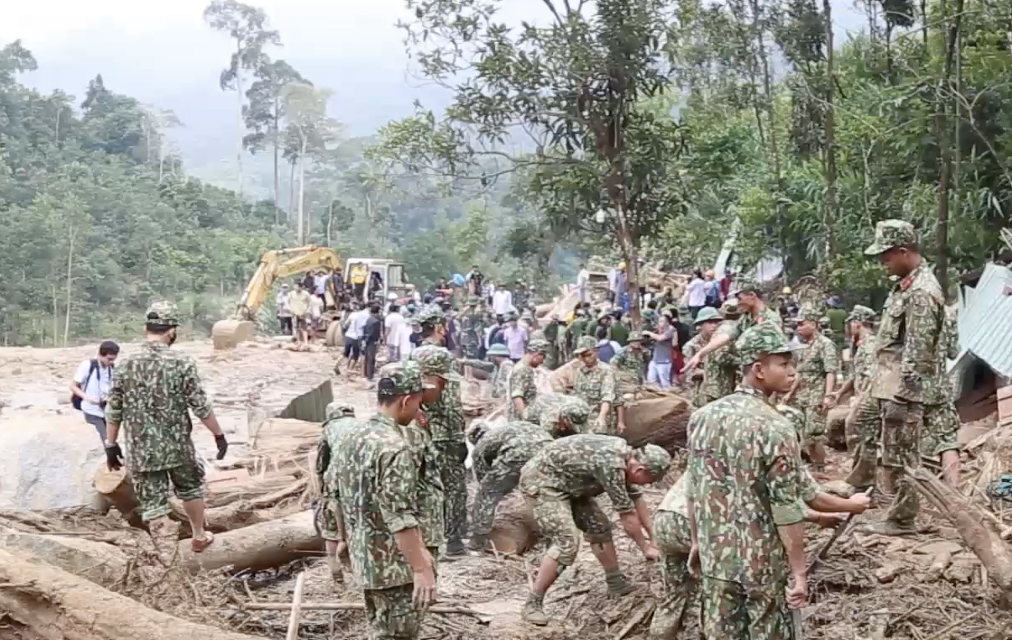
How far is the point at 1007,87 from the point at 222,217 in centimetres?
3404

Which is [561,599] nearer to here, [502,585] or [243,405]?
[502,585]

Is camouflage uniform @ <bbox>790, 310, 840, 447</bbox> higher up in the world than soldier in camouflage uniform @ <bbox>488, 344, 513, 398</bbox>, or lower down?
higher up

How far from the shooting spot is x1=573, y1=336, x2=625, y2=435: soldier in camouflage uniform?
9.05 m

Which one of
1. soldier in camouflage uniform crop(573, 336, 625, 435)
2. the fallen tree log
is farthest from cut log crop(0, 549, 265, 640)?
soldier in camouflage uniform crop(573, 336, 625, 435)

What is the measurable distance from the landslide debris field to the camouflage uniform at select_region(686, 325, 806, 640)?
129 cm

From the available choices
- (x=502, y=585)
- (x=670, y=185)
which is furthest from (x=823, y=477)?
(x=670, y=185)

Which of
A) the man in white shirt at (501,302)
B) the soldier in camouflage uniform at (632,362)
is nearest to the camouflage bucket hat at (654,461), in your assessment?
the soldier in camouflage uniform at (632,362)

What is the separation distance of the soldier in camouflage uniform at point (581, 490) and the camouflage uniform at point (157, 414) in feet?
7.83

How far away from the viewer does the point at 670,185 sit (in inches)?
482

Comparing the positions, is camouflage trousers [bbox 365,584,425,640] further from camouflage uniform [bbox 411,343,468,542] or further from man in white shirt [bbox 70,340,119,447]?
man in white shirt [bbox 70,340,119,447]

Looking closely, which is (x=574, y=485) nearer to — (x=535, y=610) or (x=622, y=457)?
(x=622, y=457)

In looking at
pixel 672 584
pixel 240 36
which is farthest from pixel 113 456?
pixel 240 36

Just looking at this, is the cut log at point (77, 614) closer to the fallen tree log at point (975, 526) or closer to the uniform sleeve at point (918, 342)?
the fallen tree log at point (975, 526)

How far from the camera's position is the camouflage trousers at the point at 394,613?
4.52 meters
